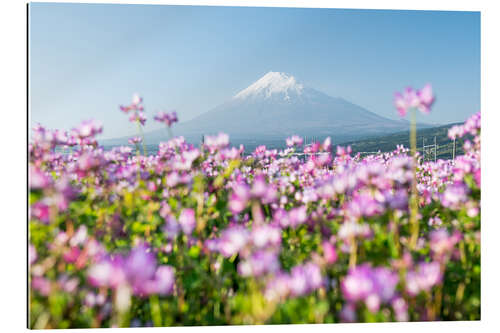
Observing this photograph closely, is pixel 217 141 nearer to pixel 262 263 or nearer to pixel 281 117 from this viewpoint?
pixel 262 263

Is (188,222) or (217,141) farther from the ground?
(217,141)

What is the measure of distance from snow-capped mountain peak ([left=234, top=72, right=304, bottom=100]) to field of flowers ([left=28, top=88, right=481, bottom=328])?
0.57m

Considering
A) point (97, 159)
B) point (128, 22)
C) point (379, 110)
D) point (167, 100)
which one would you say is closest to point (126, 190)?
point (97, 159)

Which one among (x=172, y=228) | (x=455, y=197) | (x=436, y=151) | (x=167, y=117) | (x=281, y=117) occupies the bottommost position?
(x=172, y=228)

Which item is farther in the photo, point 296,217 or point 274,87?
point 274,87

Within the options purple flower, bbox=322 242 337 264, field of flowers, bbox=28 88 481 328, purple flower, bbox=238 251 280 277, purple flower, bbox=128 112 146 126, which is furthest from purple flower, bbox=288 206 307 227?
purple flower, bbox=128 112 146 126

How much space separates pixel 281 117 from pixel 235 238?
154 centimetres

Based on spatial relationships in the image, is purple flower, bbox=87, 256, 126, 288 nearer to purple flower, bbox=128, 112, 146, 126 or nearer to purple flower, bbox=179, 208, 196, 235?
purple flower, bbox=179, 208, 196, 235

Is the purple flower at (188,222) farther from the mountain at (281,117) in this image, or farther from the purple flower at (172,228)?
the mountain at (281,117)

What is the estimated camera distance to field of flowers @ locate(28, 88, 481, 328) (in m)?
1.56

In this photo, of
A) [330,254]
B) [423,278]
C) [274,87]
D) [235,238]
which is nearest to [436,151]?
[274,87]

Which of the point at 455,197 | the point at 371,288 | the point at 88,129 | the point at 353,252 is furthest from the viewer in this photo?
the point at 88,129

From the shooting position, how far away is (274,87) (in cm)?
268
